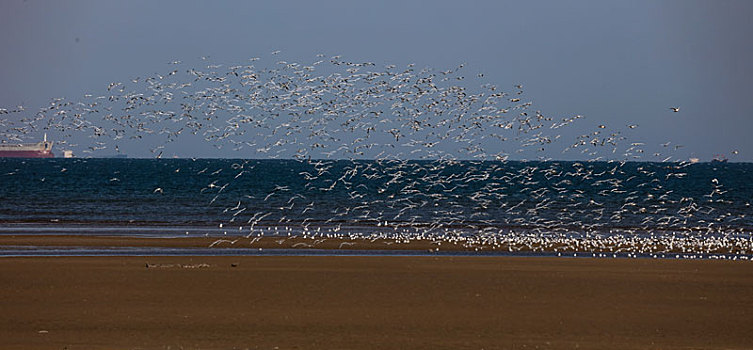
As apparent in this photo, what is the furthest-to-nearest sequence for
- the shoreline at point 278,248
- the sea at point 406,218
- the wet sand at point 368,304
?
the sea at point 406,218, the shoreline at point 278,248, the wet sand at point 368,304

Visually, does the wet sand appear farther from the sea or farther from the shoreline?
the sea

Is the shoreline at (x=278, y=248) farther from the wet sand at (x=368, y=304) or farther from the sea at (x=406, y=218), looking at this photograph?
the wet sand at (x=368, y=304)

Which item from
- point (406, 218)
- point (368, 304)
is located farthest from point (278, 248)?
point (406, 218)

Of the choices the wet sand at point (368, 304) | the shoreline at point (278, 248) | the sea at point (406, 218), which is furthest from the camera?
the sea at point (406, 218)

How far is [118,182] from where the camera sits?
83.6m

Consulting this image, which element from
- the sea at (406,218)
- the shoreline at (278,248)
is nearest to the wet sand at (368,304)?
the shoreline at (278,248)

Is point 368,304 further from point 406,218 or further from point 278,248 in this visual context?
point 406,218

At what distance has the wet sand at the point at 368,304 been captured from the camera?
13922 mm

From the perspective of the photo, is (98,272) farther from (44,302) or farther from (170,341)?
(170,341)

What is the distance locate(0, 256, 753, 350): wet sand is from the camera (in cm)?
1392

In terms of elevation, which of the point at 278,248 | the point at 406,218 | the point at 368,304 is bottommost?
the point at 368,304

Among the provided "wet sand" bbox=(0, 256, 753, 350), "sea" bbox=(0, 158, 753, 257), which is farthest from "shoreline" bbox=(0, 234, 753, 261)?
"wet sand" bbox=(0, 256, 753, 350)

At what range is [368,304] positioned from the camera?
16.9m

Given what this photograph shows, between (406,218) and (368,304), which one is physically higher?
(406,218)
